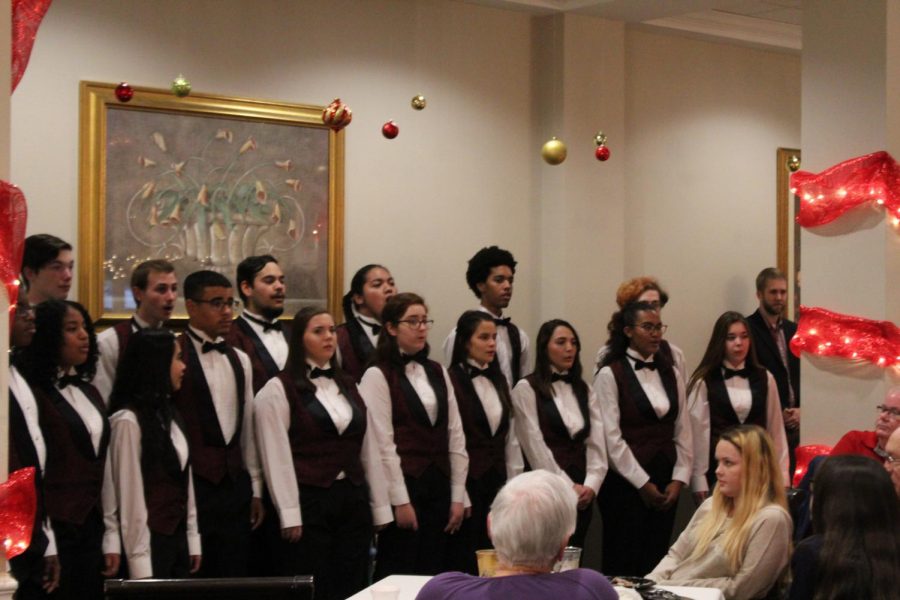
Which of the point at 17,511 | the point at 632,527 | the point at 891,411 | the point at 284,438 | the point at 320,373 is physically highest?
the point at 320,373

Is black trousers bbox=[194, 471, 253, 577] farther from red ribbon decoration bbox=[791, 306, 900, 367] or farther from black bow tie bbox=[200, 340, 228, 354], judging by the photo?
red ribbon decoration bbox=[791, 306, 900, 367]

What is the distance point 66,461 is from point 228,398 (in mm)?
775

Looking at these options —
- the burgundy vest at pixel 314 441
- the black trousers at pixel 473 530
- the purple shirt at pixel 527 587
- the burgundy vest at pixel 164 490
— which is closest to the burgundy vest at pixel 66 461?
the burgundy vest at pixel 164 490

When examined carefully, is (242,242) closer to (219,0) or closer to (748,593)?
(219,0)

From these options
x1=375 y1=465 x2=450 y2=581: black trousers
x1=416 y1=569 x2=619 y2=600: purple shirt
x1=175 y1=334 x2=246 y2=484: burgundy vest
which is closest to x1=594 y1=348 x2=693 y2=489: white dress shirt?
x1=375 y1=465 x2=450 y2=581: black trousers

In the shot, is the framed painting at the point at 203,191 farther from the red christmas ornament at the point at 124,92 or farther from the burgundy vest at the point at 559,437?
the burgundy vest at the point at 559,437

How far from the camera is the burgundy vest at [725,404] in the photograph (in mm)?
6059

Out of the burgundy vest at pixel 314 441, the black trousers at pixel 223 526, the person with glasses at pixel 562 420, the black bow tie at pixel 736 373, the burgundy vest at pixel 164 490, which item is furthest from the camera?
the black bow tie at pixel 736 373

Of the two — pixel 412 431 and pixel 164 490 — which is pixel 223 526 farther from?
pixel 412 431

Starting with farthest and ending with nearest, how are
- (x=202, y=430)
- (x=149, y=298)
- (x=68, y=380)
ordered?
1. (x=149, y=298)
2. (x=202, y=430)
3. (x=68, y=380)

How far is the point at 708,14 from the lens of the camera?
7.78m

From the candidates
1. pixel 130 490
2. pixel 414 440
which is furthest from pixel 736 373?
pixel 130 490

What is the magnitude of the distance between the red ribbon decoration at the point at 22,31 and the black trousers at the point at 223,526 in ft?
5.42

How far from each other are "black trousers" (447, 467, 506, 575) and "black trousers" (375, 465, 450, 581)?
66mm
